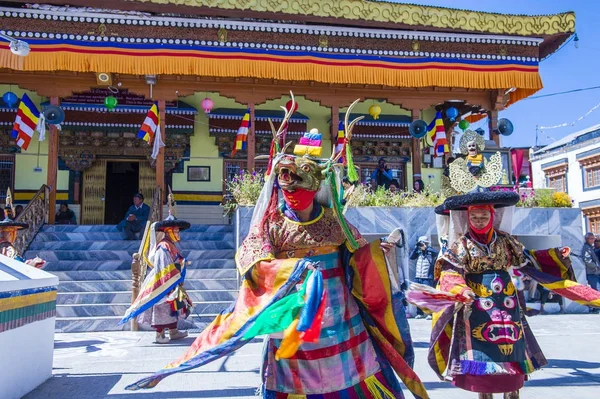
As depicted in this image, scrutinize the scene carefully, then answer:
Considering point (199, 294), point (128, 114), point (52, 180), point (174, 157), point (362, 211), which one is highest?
point (128, 114)

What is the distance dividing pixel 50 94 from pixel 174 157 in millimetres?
3696

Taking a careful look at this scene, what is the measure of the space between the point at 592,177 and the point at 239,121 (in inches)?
868

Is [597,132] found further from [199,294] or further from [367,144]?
[199,294]

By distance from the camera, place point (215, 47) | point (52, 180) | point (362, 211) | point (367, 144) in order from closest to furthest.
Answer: point (362, 211) → point (52, 180) → point (215, 47) → point (367, 144)

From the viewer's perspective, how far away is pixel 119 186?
16.5 metres

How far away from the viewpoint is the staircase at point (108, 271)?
9008 millimetres

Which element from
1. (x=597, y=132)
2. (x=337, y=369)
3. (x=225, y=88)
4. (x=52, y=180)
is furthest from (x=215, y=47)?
(x=597, y=132)

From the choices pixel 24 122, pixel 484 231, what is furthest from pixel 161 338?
pixel 24 122

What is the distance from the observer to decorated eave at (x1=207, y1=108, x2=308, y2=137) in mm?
15250

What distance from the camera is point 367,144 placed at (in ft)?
53.4

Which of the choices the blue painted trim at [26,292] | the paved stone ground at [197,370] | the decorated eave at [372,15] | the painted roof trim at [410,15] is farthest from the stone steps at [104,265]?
the painted roof trim at [410,15]

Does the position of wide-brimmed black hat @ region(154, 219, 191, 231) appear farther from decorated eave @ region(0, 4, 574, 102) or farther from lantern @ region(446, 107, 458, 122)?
lantern @ region(446, 107, 458, 122)

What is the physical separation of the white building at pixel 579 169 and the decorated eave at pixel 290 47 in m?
13.8

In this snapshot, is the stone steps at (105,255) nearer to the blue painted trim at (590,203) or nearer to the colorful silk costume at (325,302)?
the colorful silk costume at (325,302)
